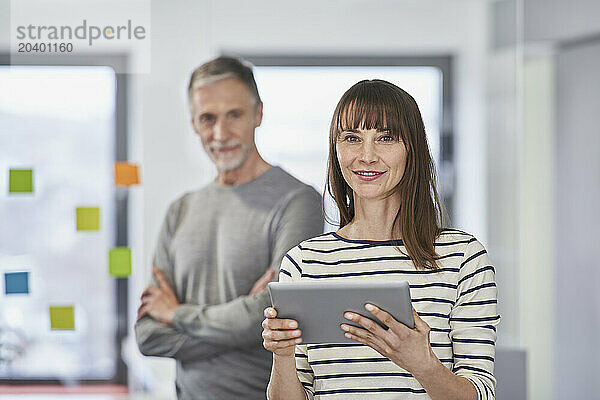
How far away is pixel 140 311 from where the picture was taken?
7.46 ft

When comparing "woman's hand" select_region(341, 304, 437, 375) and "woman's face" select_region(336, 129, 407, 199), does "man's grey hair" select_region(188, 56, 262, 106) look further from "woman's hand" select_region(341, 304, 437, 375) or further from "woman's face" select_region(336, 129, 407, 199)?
"woman's hand" select_region(341, 304, 437, 375)

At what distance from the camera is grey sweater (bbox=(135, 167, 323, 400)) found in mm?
2180

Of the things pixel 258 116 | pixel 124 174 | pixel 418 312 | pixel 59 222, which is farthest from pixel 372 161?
pixel 59 222

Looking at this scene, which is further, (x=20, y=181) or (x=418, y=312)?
(x=20, y=181)

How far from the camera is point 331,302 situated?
55.9 inches

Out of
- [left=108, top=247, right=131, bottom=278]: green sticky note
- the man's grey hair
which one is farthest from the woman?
[left=108, top=247, right=131, bottom=278]: green sticky note

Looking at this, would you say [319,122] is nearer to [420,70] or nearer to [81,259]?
[420,70]

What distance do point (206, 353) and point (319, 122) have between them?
73 centimetres

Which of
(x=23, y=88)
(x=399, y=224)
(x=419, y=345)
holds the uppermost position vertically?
(x=23, y=88)

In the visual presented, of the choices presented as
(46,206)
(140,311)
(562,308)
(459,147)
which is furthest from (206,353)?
(562,308)

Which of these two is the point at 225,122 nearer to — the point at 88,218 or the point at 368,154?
the point at 88,218

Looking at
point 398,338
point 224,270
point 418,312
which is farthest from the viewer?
point 224,270

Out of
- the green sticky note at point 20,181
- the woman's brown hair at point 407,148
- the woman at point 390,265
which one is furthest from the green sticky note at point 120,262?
the woman's brown hair at point 407,148

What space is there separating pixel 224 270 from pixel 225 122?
1.35 ft
